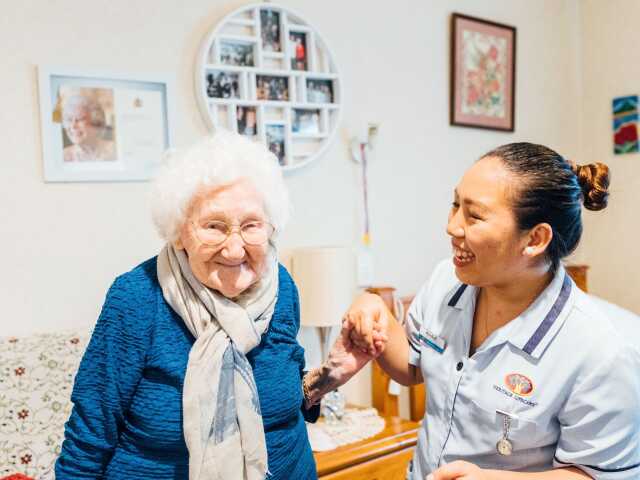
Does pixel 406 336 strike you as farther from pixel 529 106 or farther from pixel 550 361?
pixel 529 106

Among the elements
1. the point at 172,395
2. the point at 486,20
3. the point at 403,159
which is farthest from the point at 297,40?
the point at 172,395

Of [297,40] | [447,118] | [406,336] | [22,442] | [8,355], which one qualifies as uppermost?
[297,40]

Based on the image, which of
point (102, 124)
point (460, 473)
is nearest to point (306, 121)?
point (102, 124)

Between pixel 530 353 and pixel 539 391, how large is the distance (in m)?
0.07

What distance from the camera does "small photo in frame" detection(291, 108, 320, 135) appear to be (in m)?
2.52

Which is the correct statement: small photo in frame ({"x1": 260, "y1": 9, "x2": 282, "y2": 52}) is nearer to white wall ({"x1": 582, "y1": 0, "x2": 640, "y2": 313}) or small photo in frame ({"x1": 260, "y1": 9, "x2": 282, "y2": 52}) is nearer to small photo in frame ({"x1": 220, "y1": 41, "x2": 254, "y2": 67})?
small photo in frame ({"x1": 220, "y1": 41, "x2": 254, "y2": 67})

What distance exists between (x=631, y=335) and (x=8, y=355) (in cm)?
170

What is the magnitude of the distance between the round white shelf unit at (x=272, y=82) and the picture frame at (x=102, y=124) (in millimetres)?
192

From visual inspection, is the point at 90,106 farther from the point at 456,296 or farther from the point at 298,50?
the point at 456,296

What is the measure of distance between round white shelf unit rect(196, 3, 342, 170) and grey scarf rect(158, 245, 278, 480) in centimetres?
116

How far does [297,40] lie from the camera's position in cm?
252

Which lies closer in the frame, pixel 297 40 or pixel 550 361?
pixel 550 361

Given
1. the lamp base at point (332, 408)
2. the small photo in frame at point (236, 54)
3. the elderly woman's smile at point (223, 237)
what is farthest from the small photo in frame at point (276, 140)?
the elderly woman's smile at point (223, 237)

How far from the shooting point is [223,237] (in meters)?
1.27
